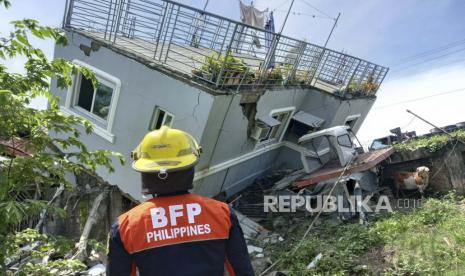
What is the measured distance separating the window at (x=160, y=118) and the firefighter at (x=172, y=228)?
5.88 metres

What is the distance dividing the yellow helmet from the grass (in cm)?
471

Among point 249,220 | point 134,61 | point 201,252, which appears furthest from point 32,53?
point 249,220

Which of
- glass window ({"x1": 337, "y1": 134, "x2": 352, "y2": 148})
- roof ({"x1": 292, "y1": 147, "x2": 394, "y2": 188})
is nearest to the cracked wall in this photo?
roof ({"x1": 292, "y1": 147, "x2": 394, "y2": 188})

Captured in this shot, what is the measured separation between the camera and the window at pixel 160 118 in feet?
27.1

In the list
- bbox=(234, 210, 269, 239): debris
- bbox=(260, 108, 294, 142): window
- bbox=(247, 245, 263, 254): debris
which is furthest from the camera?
bbox=(260, 108, 294, 142): window

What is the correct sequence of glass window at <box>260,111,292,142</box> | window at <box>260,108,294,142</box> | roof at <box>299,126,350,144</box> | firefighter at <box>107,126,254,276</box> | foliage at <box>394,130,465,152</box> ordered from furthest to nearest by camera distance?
glass window at <box>260,111,292,142</box>
window at <box>260,108,294,142</box>
foliage at <box>394,130,465,152</box>
roof at <box>299,126,350,144</box>
firefighter at <box>107,126,254,276</box>

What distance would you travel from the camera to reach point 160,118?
843cm

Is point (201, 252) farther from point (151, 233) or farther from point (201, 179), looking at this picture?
point (201, 179)

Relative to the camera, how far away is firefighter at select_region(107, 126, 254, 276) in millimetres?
2197

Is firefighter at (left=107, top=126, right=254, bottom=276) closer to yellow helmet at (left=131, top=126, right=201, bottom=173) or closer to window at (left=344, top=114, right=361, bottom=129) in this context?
yellow helmet at (left=131, top=126, right=201, bottom=173)

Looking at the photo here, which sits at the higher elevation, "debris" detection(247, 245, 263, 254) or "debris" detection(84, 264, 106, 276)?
"debris" detection(247, 245, 263, 254)

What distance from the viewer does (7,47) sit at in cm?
315

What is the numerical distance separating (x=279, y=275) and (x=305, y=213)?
10.1 ft

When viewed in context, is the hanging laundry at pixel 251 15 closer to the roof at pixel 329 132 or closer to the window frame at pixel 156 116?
the roof at pixel 329 132
